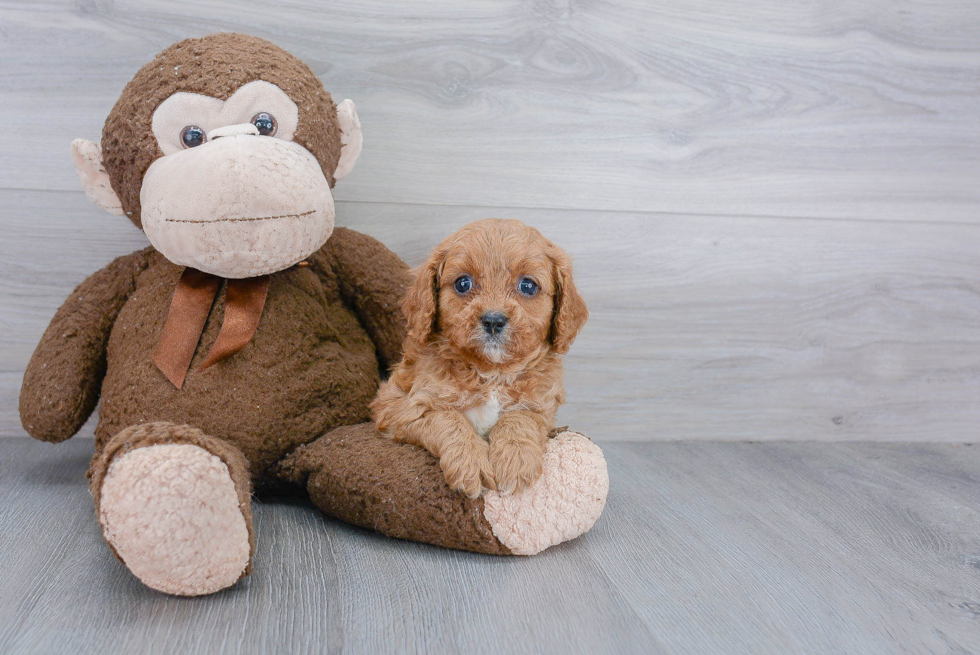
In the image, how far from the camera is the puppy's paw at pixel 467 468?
1.10 meters

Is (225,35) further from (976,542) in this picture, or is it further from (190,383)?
(976,542)

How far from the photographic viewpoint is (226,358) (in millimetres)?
1255

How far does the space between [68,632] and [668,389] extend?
4.70 feet

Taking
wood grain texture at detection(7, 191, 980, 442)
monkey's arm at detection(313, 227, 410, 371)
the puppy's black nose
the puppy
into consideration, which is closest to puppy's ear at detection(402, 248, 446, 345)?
the puppy

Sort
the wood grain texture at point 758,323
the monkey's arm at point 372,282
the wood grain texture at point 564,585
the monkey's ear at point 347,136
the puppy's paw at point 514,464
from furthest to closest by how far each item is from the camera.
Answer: the wood grain texture at point 758,323 → the monkey's arm at point 372,282 → the monkey's ear at point 347,136 → the puppy's paw at point 514,464 → the wood grain texture at point 564,585

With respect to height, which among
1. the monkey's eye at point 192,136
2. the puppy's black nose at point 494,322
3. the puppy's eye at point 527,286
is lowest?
the puppy's black nose at point 494,322

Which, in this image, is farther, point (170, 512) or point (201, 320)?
point (201, 320)

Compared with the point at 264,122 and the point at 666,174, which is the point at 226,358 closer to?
the point at 264,122

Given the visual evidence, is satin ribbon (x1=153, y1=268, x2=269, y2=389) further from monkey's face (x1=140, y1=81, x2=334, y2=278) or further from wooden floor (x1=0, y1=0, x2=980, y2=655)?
wooden floor (x1=0, y1=0, x2=980, y2=655)

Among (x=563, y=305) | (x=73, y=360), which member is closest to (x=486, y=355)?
(x=563, y=305)

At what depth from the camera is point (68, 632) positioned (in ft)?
2.94

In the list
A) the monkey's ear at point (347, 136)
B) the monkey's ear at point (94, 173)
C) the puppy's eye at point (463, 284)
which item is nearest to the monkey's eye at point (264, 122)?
the monkey's ear at point (347, 136)

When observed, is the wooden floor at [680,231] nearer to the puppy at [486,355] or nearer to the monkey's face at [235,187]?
the puppy at [486,355]

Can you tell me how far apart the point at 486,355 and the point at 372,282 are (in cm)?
43
